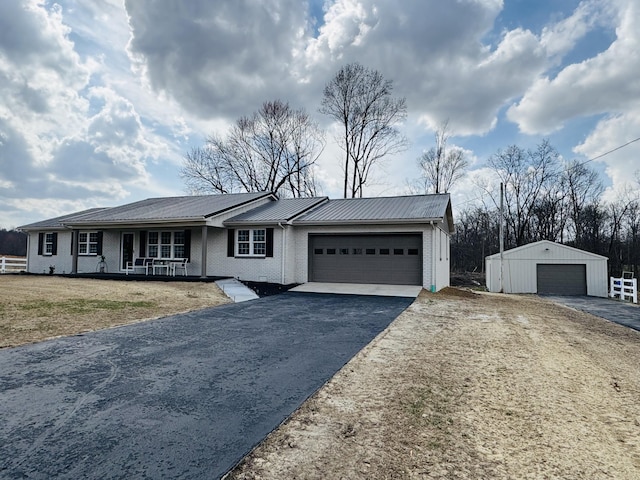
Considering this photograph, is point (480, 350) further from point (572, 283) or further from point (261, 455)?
point (572, 283)

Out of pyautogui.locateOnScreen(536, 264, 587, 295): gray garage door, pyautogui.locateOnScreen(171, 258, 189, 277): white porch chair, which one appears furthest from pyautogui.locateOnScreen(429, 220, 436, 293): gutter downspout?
pyautogui.locateOnScreen(536, 264, 587, 295): gray garage door

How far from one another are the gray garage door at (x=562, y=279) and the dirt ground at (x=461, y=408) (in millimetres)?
14308

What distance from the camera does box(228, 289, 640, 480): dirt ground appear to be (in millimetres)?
2467

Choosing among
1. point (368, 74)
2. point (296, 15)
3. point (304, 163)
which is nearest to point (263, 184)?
point (304, 163)

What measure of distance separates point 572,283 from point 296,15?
19.6 metres

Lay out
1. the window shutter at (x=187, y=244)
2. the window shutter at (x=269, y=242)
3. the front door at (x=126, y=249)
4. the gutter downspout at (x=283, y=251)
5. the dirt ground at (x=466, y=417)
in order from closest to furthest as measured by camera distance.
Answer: the dirt ground at (x=466, y=417) → the gutter downspout at (x=283, y=251) → the window shutter at (x=269, y=242) → the window shutter at (x=187, y=244) → the front door at (x=126, y=249)

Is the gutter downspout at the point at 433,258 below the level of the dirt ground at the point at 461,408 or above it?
above

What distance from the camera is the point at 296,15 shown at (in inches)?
613

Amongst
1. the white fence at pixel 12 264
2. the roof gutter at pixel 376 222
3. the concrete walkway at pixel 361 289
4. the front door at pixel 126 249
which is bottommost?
the concrete walkway at pixel 361 289

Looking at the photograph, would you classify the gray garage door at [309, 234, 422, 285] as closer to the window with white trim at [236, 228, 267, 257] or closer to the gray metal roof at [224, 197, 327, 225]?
the gray metal roof at [224, 197, 327, 225]

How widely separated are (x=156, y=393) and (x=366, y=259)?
1164 cm

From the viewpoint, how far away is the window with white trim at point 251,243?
1498cm

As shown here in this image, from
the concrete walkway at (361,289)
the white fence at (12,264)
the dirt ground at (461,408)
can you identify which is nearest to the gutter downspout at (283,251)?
the concrete walkway at (361,289)

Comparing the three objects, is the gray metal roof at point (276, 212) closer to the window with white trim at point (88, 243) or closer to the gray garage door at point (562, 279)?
the window with white trim at point (88, 243)
